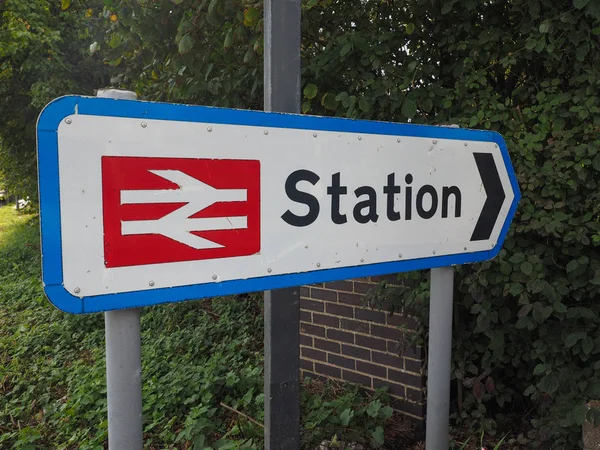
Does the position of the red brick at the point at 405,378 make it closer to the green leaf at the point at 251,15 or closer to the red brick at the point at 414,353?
the red brick at the point at 414,353

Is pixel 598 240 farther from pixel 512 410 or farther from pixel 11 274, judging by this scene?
pixel 11 274

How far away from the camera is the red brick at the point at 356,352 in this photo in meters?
3.65

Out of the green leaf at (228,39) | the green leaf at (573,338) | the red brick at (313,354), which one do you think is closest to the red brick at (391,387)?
the red brick at (313,354)

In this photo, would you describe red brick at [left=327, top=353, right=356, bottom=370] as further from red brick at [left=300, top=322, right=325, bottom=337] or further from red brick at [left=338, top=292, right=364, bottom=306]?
red brick at [left=338, top=292, right=364, bottom=306]

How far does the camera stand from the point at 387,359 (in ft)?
11.6

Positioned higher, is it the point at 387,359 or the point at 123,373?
the point at 123,373

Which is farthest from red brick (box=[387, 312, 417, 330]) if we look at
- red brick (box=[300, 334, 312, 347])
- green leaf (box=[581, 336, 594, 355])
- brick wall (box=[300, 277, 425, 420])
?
green leaf (box=[581, 336, 594, 355])

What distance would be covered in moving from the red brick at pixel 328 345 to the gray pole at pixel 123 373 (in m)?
2.94

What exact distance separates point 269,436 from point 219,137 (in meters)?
0.76

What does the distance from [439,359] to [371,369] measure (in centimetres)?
217

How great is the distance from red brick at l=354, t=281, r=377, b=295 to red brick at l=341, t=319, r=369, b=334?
24 centimetres

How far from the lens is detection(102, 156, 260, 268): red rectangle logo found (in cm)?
94

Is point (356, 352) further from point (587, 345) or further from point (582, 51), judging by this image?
Answer: point (582, 51)

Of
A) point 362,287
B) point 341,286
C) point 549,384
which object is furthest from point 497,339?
point 341,286
